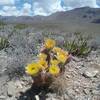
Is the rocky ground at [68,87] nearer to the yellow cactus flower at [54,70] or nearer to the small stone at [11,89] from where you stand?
the small stone at [11,89]

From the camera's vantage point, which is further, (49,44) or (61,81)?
(49,44)

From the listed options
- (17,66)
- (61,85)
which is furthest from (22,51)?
(61,85)

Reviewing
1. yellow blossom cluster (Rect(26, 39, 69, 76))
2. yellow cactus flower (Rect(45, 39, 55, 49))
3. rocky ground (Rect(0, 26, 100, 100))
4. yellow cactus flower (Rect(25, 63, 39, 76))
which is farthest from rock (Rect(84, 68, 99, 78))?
yellow cactus flower (Rect(25, 63, 39, 76))

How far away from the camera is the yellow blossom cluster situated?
17.4 ft

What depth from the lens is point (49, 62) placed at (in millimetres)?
5598

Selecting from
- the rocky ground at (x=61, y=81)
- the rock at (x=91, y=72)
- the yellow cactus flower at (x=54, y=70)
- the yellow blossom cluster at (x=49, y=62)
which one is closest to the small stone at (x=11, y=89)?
the rocky ground at (x=61, y=81)

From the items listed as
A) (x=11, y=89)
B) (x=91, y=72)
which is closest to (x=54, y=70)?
(x=11, y=89)

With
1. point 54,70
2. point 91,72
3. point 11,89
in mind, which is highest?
point 54,70

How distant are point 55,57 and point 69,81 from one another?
0.51m

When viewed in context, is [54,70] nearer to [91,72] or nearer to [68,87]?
[68,87]

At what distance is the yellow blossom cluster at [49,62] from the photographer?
529 centimetres

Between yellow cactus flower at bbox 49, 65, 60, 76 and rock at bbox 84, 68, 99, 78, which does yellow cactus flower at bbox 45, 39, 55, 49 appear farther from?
rock at bbox 84, 68, 99, 78

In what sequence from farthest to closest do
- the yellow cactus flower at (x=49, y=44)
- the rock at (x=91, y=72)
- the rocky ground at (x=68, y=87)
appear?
the rock at (x=91, y=72), the yellow cactus flower at (x=49, y=44), the rocky ground at (x=68, y=87)

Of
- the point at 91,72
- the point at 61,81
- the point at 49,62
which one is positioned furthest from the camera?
the point at 91,72
